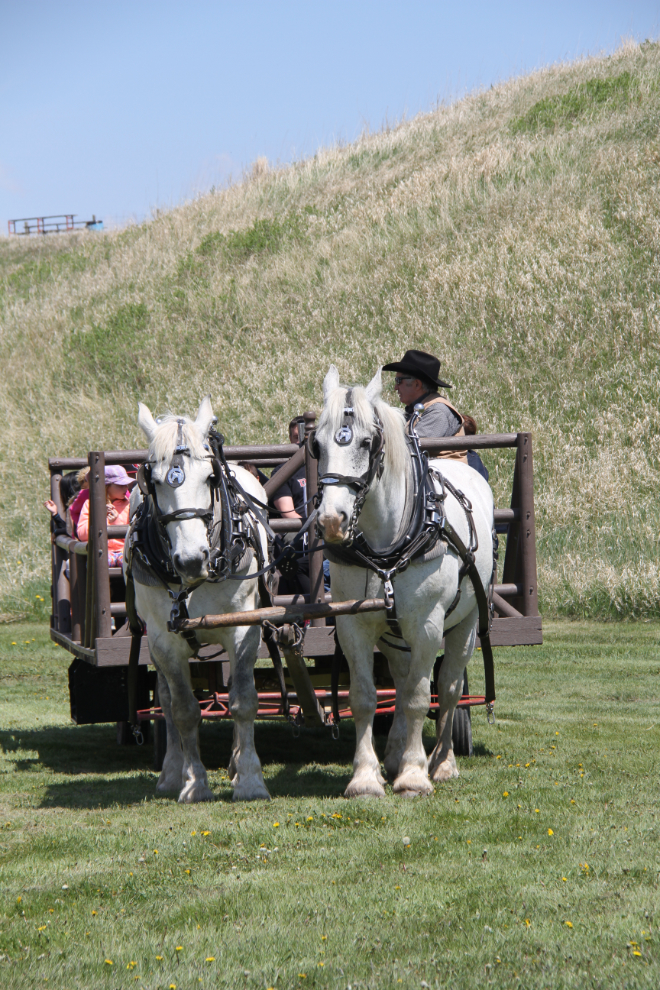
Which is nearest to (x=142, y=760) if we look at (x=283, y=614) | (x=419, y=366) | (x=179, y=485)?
(x=283, y=614)

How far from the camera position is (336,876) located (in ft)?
14.0

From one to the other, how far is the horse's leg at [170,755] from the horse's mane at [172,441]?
1621 millimetres

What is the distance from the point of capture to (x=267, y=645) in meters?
6.32

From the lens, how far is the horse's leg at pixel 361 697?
559cm

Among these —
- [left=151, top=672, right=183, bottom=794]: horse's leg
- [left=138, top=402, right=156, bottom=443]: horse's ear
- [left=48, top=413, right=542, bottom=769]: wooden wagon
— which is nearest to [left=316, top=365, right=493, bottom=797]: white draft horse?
[left=48, top=413, right=542, bottom=769]: wooden wagon

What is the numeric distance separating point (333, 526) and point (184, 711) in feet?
5.73

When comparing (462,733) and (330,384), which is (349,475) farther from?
(462,733)

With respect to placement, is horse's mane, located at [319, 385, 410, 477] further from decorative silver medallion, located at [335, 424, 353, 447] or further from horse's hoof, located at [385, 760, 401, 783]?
horse's hoof, located at [385, 760, 401, 783]

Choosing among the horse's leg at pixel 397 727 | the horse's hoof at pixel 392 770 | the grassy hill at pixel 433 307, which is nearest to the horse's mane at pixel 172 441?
the horse's leg at pixel 397 727

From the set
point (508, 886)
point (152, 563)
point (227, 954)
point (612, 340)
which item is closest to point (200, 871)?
point (227, 954)

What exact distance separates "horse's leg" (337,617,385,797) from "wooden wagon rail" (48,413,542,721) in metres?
0.78

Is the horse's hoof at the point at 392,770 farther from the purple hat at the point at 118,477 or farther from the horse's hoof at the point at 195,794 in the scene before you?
the purple hat at the point at 118,477

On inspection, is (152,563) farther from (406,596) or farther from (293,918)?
(293,918)

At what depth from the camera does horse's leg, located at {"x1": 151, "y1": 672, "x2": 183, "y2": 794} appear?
6.07 meters
